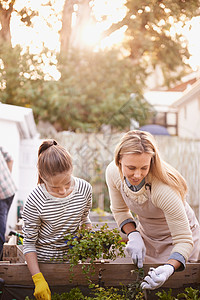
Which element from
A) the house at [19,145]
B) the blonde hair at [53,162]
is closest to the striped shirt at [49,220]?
the blonde hair at [53,162]

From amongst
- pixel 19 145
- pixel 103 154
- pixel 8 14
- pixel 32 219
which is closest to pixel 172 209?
pixel 32 219

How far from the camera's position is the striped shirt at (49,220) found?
1.98 meters

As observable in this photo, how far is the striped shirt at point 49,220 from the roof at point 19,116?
3.83 metres

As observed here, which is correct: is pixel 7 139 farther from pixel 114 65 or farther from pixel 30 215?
pixel 114 65

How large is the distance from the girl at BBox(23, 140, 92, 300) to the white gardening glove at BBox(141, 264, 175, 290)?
407 mm

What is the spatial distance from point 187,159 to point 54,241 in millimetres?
8491

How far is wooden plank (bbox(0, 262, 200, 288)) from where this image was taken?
1.93 metres

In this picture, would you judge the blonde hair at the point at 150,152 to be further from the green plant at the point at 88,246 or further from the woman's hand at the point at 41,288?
the woman's hand at the point at 41,288

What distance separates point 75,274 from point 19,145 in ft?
18.1

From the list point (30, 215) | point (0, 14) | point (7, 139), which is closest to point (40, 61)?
point (0, 14)

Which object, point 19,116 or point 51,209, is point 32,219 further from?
point 19,116

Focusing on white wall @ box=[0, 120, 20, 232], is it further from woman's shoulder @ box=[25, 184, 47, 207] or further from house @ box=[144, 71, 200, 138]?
house @ box=[144, 71, 200, 138]

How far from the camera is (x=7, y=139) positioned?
611 centimetres

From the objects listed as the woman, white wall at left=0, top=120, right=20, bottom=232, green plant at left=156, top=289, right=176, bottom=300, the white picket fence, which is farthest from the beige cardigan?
the white picket fence
